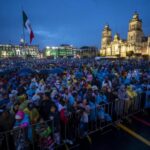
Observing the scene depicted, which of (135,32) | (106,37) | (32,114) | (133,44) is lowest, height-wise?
(32,114)

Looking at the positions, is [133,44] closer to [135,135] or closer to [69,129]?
[135,135]

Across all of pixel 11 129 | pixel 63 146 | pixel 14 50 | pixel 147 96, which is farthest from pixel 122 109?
pixel 14 50

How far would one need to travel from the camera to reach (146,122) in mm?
7535

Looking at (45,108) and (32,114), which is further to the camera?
(45,108)

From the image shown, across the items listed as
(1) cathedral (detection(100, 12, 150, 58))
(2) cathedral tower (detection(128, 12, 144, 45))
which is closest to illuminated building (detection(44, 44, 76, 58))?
(1) cathedral (detection(100, 12, 150, 58))

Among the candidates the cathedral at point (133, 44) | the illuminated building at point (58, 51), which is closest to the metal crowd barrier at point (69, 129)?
the cathedral at point (133, 44)

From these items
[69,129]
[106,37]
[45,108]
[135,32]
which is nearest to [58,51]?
[106,37]

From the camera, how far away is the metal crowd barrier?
16.0 feet

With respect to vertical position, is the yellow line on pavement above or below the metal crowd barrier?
below

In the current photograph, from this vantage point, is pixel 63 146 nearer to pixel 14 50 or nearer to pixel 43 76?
pixel 43 76

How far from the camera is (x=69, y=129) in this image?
6164 millimetres

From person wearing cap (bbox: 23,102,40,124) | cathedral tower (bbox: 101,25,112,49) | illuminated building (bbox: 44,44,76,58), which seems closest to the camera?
person wearing cap (bbox: 23,102,40,124)

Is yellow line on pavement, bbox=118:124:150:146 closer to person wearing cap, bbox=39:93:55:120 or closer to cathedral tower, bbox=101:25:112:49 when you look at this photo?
person wearing cap, bbox=39:93:55:120

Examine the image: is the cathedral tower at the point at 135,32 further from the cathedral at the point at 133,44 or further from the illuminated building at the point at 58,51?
the illuminated building at the point at 58,51
